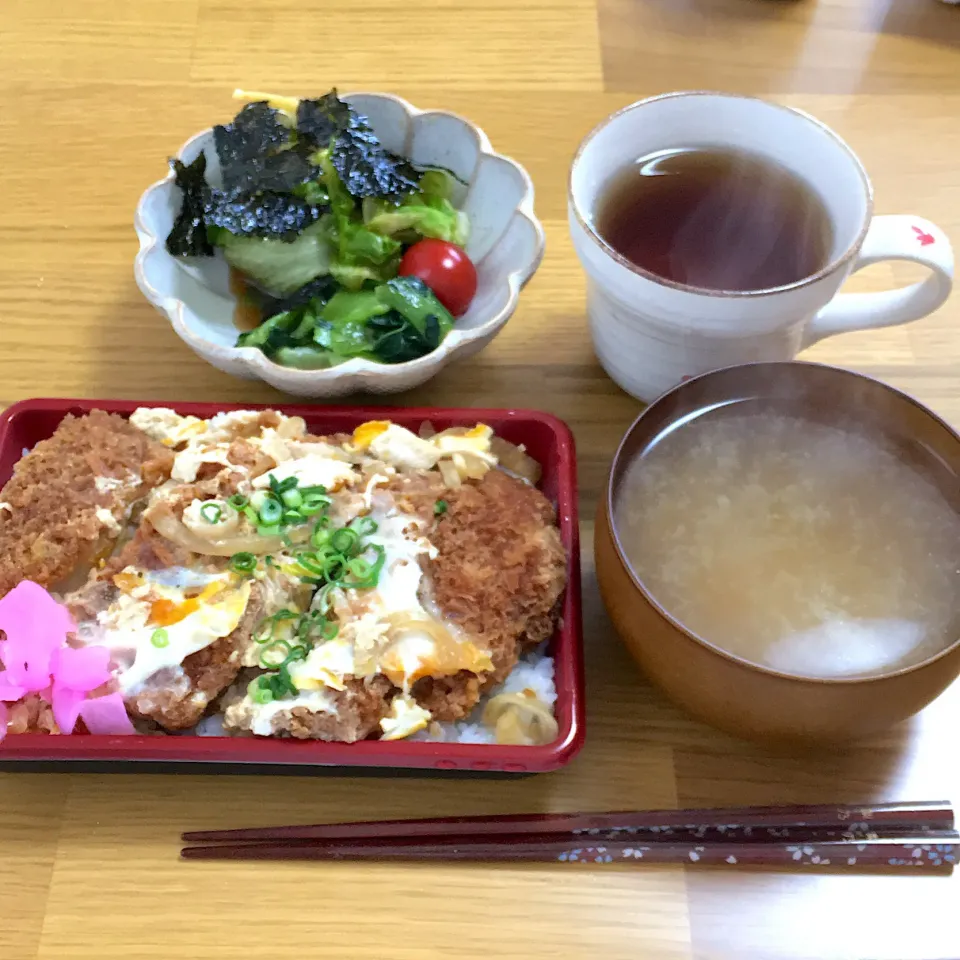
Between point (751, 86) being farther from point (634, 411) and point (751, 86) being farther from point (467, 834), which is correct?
point (467, 834)

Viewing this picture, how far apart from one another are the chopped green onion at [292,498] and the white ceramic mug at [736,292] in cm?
41

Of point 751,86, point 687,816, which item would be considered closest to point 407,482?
point 687,816

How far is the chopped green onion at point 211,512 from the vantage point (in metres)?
0.97

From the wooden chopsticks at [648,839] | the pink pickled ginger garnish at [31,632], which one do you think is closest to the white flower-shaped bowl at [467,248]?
the pink pickled ginger garnish at [31,632]

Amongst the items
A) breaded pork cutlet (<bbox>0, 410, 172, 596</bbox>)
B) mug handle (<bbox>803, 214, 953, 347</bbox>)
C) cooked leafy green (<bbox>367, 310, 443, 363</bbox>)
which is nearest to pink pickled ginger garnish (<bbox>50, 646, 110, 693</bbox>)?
breaded pork cutlet (<bbox>0, 410, 172, 596</bbox>)

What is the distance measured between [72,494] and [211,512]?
0.54 feet

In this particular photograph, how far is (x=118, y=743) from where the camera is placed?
0.86 meters

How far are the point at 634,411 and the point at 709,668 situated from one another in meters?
0.50

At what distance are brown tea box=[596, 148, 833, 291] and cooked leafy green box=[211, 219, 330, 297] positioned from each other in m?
0.38

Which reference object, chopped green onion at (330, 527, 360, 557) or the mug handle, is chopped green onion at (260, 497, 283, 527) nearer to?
chopped green onion at (330, 527, 360, 557)

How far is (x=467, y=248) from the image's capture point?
1.30m

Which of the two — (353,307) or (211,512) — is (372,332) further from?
(211,512)

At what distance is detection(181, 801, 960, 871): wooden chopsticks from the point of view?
90cm

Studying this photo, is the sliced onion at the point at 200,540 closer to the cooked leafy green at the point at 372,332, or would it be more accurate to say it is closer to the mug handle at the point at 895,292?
the cooked leafy green at the point at 372,332
